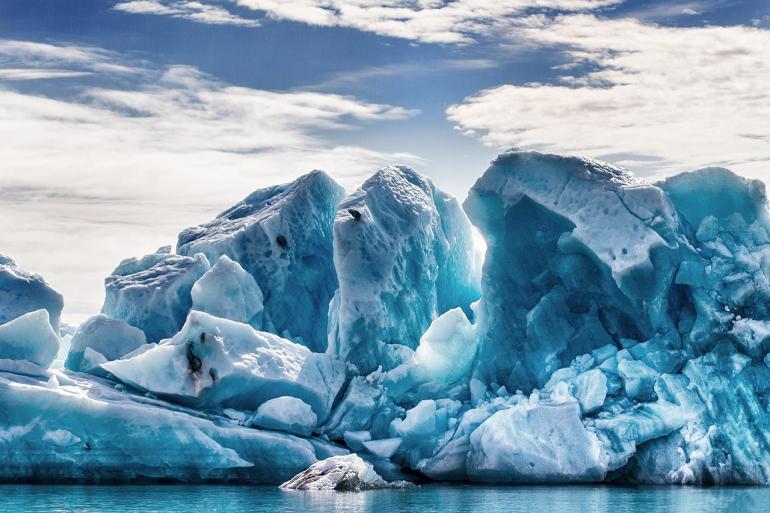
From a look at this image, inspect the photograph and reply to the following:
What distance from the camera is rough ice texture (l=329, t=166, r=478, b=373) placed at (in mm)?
18734

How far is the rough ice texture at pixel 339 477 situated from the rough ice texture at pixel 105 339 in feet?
15.6

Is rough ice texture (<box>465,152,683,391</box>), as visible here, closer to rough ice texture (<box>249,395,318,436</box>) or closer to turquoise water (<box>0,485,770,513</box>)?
turquoise water (<box>0,485,770,513</box>)

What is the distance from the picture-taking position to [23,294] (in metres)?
19.1

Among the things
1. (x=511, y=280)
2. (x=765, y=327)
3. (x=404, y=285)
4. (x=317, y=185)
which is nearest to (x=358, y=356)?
(x=404, y=285)

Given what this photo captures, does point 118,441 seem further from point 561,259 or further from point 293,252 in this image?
point 561,259

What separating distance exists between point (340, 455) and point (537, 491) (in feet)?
11.4

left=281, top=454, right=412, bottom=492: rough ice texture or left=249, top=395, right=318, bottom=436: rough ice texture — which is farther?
left=249, top=395, right=318, bottom=436: rough ice texture

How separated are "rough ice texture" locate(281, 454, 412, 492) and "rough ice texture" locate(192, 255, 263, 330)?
4247 mm

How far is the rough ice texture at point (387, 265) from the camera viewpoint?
1873 centimetres

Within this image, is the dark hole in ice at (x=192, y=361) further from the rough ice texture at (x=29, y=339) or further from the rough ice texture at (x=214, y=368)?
the rough ice texture at (x=29, y=339)

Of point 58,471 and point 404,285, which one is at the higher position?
point 404,285

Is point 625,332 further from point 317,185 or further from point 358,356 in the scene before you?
point 317,185

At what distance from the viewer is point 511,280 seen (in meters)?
19.2

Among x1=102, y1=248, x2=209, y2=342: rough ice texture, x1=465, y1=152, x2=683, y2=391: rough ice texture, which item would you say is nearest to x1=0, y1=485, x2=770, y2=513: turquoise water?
x1=465, y1=152, x2=683, y2=391: rough ice texture
